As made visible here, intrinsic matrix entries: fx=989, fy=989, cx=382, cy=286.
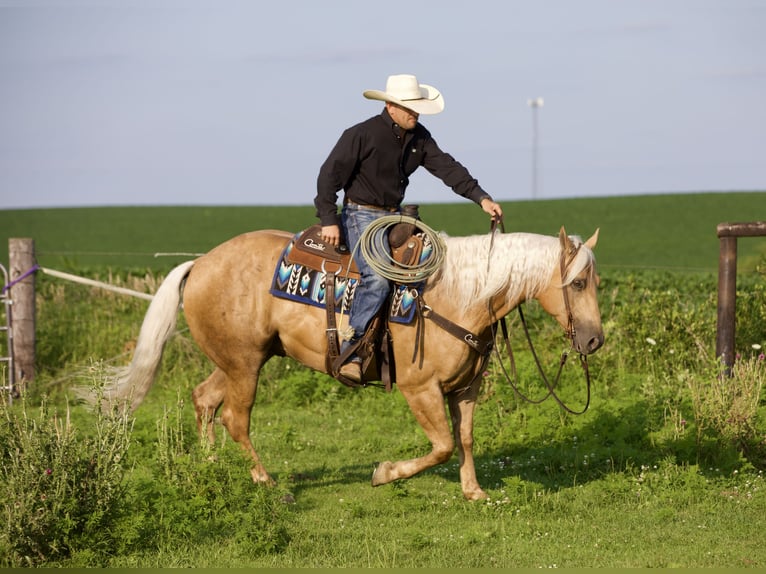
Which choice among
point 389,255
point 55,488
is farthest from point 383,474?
point 55,488

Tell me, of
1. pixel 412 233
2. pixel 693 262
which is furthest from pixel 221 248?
pixel 693 262

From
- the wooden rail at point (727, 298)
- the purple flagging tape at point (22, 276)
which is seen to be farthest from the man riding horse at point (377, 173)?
the purple flagging tape at point (22, 276)

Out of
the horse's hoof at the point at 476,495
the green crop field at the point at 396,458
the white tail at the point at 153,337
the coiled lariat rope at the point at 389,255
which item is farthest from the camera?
the white tail at the point at 153,337

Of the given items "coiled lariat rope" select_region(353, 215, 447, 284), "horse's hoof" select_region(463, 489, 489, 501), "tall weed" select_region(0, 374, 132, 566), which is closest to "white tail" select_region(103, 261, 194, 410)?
"coiled lariat rope" select_region(353, 215, 447, 284)

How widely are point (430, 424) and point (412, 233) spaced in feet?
4.44

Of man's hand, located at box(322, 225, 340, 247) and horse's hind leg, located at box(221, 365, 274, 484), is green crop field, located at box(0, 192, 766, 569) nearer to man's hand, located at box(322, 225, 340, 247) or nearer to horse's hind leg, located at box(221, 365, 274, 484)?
horse's hind leg, located at box(221, 365, 274, 484)

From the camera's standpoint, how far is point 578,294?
660 cm

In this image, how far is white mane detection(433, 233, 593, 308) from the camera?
6672 mm

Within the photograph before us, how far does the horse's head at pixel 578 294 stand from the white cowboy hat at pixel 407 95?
1.33 meters

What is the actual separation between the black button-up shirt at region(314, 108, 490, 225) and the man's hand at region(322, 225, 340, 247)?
0.04 metres

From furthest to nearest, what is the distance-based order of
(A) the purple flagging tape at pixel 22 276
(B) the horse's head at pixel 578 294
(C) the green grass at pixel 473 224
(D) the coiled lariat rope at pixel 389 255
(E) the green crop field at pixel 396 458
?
(C) the green grass at pixel 473 224 < (A) the purple flagging tape at pixel 22 276 < (D) the coiled lariat rope at pixel 389 255 < (B) the horse's head at pixel 578 294 < (E) the green crop field at pixel 396 458

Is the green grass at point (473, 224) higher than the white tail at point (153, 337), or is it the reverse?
the green grass at point (473, 224)

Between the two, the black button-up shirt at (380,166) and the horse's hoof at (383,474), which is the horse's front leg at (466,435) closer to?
the horse's hoof at (383,474)

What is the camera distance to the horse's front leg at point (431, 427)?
22.7 ft
